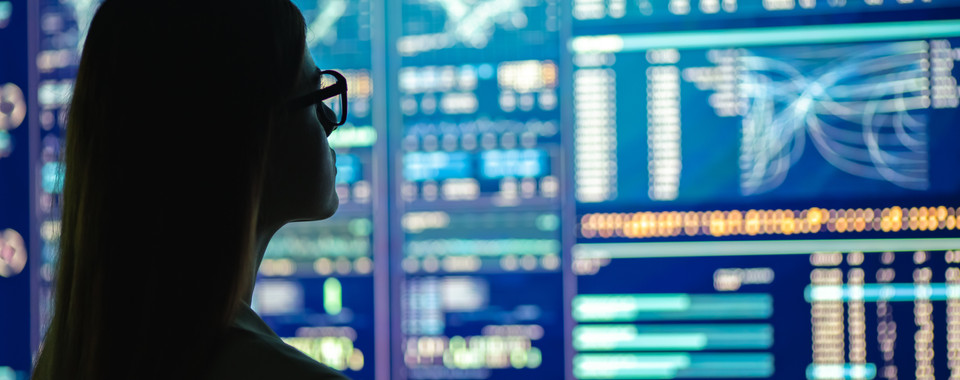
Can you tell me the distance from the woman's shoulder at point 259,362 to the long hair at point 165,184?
11mm

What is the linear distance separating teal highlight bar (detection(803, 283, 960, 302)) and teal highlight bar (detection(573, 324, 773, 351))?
12cm

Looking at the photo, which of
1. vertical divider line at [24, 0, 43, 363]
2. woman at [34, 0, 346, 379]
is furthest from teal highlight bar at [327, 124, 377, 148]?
woman at [34, 0, 346, 379]

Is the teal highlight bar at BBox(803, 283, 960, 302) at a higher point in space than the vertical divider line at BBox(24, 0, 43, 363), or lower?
lower

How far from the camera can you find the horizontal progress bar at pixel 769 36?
1494 mm

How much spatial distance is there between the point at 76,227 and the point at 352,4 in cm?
125

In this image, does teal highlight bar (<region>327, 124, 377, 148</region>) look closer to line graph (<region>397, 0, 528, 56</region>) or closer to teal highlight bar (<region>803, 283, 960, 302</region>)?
line graph (<region>397, 0, 528, 56</region>)

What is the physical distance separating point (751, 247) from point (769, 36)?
1.38ft

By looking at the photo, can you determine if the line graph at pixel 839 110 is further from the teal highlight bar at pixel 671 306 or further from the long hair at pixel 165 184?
the long hair at pixel 165 184

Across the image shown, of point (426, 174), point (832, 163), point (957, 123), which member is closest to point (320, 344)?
point (426, 174)

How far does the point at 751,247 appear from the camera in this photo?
1536mm

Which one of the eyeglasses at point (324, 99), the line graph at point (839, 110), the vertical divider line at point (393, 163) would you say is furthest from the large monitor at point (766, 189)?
the eyeglasses at point (324, 99)

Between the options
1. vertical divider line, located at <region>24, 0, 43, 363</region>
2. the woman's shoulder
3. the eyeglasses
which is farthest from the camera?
vertical divider line, located at <region>24, 0, 43, 363</region>

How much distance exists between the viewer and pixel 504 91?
63.2 inches

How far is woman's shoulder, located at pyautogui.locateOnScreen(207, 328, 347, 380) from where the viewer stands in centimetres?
44
